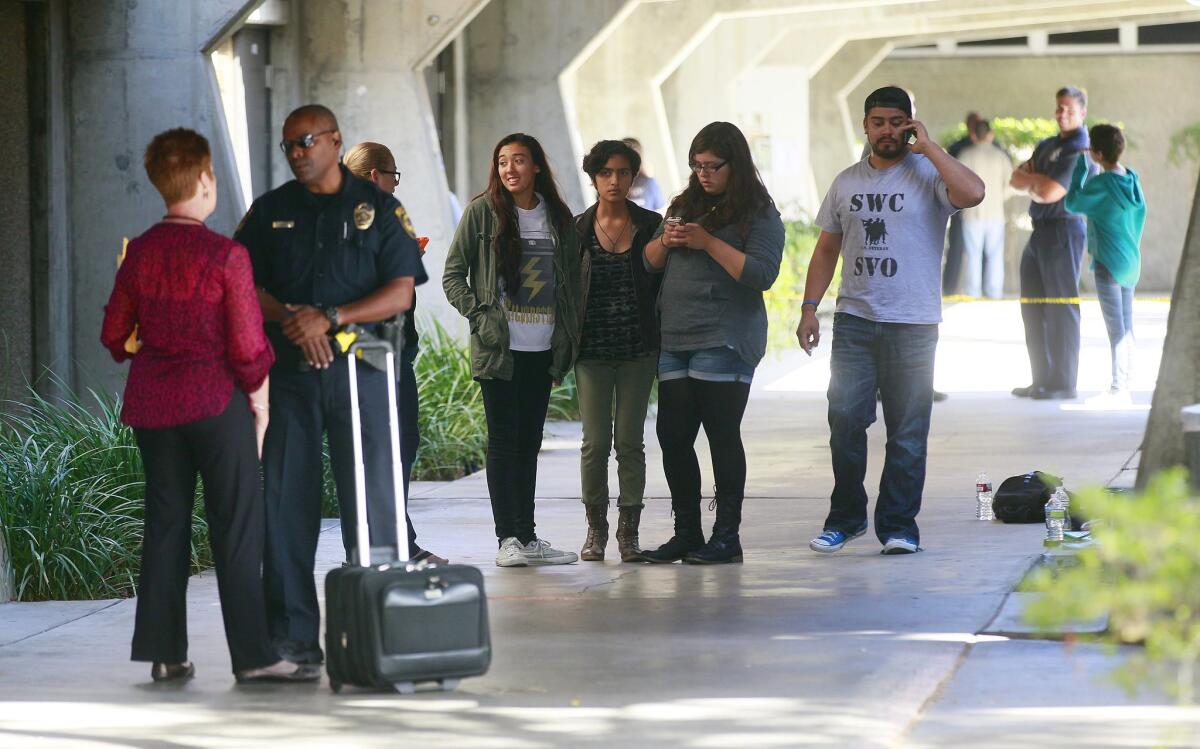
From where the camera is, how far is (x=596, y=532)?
9.00 m

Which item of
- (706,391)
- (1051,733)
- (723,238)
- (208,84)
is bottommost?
(1051,733)

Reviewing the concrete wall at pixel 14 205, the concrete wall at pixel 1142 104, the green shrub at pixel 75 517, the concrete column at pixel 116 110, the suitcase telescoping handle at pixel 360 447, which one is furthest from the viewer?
the concrete wall at pixel 1142 104

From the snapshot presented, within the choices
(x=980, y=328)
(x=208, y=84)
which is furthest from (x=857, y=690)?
(x=980, y=328)

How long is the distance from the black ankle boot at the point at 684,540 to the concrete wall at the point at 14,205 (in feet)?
17.2

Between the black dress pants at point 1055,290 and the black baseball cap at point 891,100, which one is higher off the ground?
the black baseball cap at point 891,100

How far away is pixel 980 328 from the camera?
23734 mm

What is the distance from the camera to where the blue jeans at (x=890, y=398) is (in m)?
8.83

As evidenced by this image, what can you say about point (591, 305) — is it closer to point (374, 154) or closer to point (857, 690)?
point (374, 154)

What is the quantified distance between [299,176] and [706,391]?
100 inches

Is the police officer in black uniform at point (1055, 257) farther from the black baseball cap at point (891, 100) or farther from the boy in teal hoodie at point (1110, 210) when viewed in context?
the black baseball cap at point (891, 100)

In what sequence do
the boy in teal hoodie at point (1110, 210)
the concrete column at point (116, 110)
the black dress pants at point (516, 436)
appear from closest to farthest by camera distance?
the black dress pants at point (516, 436) → the concrete column at point (116, 110) → the boy in teal hoodie at point (1110, 210)

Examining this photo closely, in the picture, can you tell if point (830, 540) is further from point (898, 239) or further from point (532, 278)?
point (532, 278)

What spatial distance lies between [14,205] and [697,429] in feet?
18.8

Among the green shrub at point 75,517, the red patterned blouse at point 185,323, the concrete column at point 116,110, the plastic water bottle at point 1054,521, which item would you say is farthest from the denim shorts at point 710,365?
the concrete column at point 116,110
